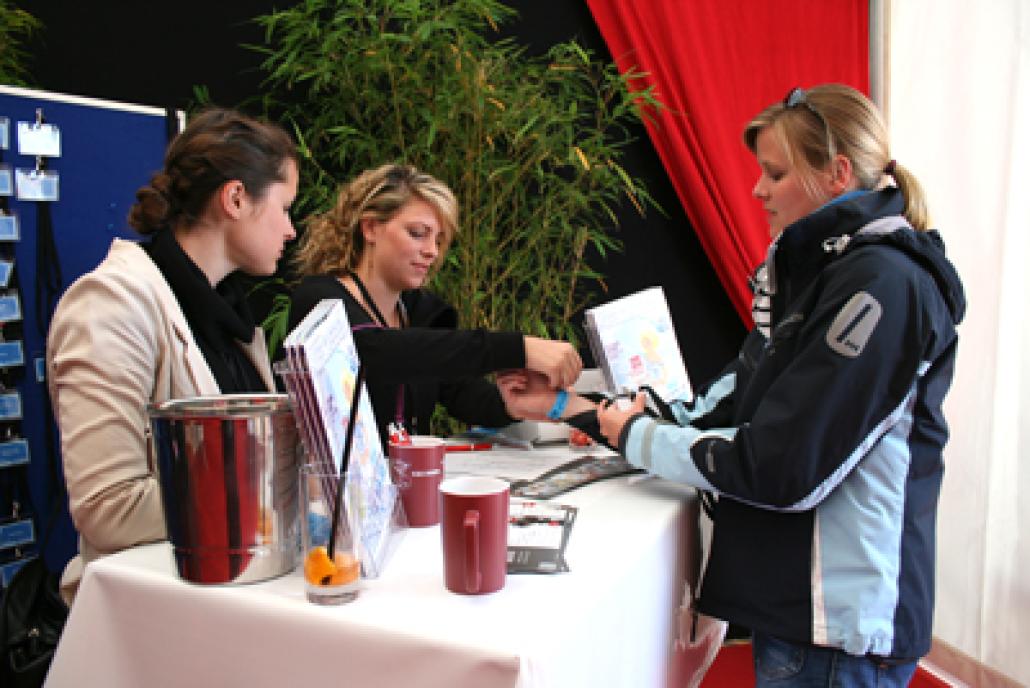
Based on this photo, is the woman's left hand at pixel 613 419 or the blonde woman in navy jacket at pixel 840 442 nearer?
the blonde woman in navy jacket at pixel 840 442

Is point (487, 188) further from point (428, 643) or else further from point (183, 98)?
point (428, 643)

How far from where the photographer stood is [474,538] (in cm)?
81

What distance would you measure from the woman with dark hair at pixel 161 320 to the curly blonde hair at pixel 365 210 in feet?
1.20

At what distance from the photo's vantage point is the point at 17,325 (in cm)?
185

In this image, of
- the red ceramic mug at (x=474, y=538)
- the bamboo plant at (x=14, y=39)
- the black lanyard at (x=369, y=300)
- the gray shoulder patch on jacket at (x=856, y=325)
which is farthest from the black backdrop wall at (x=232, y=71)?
the gray shoulder patch on jacket at (x=856, y=325)

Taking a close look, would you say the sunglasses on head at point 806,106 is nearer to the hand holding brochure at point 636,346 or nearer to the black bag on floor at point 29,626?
the hand holding brochure at point 636,346

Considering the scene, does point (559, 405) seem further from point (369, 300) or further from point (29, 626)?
point (29, 626)

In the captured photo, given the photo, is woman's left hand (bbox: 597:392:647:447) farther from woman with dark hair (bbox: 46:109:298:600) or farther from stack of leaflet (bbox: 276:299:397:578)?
woman with dark hair (bbox: 46:109:298:600)

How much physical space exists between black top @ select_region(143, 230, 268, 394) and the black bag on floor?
41 cm

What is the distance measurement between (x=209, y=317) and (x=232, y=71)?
1.68 metres

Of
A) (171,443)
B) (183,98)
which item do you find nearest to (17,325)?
(183,98)

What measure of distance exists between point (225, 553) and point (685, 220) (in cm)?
289

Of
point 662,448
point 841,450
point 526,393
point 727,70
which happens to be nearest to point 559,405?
point 526,393

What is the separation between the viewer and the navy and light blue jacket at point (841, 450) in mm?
988
